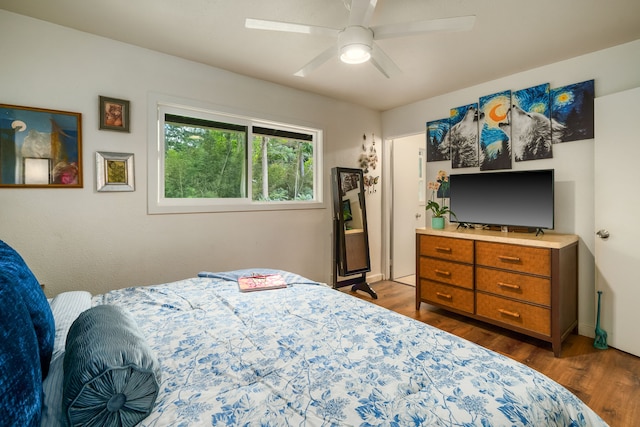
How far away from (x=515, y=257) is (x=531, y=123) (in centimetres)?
138

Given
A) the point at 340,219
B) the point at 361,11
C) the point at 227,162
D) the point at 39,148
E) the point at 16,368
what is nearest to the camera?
the point at 16,368

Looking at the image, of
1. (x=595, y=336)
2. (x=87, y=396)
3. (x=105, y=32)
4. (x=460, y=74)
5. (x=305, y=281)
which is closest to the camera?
(x=87, y=396)

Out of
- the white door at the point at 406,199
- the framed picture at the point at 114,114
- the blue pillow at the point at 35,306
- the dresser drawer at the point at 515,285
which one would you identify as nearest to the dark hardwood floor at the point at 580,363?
the dresser drawer at the point at 515,285

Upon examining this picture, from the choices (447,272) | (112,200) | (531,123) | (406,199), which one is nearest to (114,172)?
(112,200)

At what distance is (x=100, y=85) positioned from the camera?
2.37m

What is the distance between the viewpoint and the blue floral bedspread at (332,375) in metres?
0.82

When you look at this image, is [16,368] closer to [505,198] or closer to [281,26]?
[281,26]

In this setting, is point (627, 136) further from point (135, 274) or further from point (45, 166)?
point (45, 166)

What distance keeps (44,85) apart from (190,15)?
1.17 meters

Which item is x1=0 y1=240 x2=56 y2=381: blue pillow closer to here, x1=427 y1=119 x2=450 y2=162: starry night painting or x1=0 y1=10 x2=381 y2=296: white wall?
x1=0 y1=10 x2=381 y2=296: white wall

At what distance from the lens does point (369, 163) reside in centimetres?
427

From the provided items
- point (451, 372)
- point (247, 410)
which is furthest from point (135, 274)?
point (451, 372)

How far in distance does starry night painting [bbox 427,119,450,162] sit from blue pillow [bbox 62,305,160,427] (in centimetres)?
359

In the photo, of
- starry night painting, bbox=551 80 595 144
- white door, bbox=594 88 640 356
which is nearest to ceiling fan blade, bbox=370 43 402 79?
starry night painting, bbox=551 80 595 144
